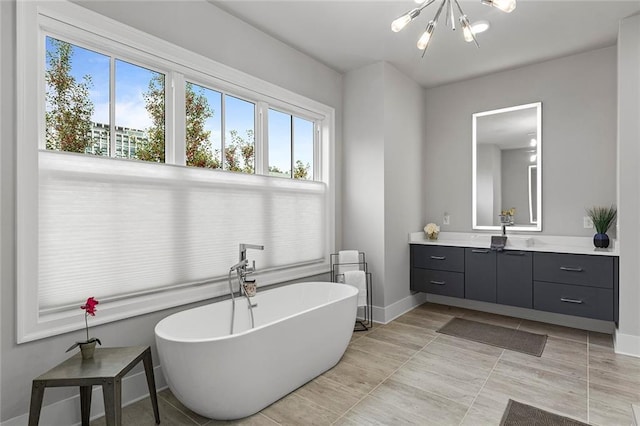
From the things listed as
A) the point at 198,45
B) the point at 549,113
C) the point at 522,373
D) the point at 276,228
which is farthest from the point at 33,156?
the point at 549,113

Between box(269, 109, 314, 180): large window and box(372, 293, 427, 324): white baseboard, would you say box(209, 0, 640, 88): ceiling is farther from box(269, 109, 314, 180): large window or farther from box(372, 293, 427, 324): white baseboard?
box(372, 293, 427, 324): white baseboard

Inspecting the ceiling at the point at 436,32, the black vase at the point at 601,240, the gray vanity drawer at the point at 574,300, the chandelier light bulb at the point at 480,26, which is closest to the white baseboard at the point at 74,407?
the ceiling at the point at 436,32

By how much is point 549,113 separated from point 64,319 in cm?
467

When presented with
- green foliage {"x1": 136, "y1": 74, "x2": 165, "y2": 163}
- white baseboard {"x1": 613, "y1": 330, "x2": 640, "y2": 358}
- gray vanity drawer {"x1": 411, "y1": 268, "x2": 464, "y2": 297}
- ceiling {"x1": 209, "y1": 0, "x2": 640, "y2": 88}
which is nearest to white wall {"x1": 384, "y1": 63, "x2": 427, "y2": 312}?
gray vanity drawer {"x1": 411, "y1": 268, "x2": 464, "y2": 297}

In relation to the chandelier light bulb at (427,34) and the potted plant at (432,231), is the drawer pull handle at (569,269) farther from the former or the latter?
the chandelier light bulb at (427,34)

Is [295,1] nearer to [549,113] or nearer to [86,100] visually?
[86,100]

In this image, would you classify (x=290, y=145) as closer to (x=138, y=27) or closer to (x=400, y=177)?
(x=400, y=177)

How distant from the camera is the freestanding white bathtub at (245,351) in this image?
5.94 feet

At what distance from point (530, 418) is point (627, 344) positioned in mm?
1602

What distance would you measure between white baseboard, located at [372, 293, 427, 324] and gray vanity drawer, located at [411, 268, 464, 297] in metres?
Result: 0.20

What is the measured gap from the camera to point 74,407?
1.93m

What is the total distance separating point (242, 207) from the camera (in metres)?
2.92

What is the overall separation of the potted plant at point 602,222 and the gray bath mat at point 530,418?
1.97 meters

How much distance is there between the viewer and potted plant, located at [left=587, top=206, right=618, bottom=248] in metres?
3.24
